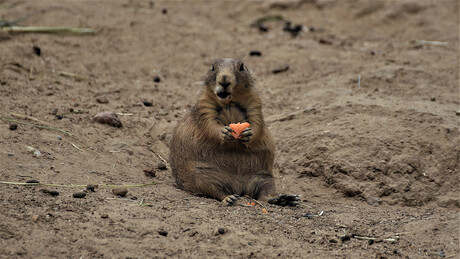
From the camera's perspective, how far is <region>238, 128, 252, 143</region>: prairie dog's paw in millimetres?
5566

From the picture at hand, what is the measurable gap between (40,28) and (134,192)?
588 centimetres

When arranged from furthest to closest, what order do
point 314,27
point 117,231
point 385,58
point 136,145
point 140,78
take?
point 314,27, point 385,58, point 140,78, point 136,145, point 117,231

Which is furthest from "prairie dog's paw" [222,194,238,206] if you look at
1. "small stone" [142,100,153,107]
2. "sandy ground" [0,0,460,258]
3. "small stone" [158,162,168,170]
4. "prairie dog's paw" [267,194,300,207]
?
"small stone" [142,100,153,107]

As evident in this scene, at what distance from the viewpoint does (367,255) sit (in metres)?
4.36

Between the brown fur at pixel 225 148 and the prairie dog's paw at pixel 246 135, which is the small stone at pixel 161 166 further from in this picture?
the prairie dog's paw at pixel 246 135

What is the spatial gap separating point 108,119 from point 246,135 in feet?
8.13

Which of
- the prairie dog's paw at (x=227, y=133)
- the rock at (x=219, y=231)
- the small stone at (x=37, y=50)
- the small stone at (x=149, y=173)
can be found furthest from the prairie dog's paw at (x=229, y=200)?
the small stone at (x=37, y=50)

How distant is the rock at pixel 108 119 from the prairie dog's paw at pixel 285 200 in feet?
8.96

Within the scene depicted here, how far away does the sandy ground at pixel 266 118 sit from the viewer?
443 cm

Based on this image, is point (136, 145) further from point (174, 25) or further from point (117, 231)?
point (174, 25)

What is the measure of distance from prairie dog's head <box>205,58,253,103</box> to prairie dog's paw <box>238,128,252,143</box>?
40 cm

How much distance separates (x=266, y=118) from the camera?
8156mm

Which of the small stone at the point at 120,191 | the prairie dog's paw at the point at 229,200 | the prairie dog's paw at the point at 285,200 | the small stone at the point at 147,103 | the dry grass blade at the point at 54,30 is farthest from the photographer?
the dry grass blade at the point at 54,30

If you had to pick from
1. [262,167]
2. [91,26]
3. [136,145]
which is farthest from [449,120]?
[91,26]
